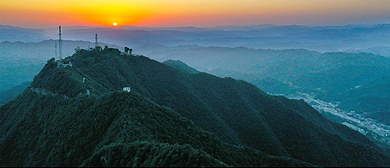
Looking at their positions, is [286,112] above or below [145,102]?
below

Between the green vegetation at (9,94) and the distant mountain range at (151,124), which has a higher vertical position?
the distant mountain range at (151,124)

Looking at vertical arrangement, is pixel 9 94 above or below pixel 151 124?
below

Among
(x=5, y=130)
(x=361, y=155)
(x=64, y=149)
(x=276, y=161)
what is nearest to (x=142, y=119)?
(x=64, y=149)

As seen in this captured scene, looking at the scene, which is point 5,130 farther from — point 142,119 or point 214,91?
point 214,91

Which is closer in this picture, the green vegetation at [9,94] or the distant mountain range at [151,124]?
the distant mountain range at [151,124]

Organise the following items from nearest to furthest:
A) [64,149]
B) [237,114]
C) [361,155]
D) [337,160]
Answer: [64,149]
[337,160]
[361,155]
[237,114]

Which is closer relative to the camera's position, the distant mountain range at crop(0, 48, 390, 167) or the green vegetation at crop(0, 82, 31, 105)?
the distant mountain range at crop(0, 48, 390, 167)

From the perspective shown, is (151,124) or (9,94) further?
(9,94)

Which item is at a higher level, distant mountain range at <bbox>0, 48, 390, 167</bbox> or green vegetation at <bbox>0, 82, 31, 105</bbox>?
distant mountain range at <bbox>0, 48, 390, 167</bbox>
